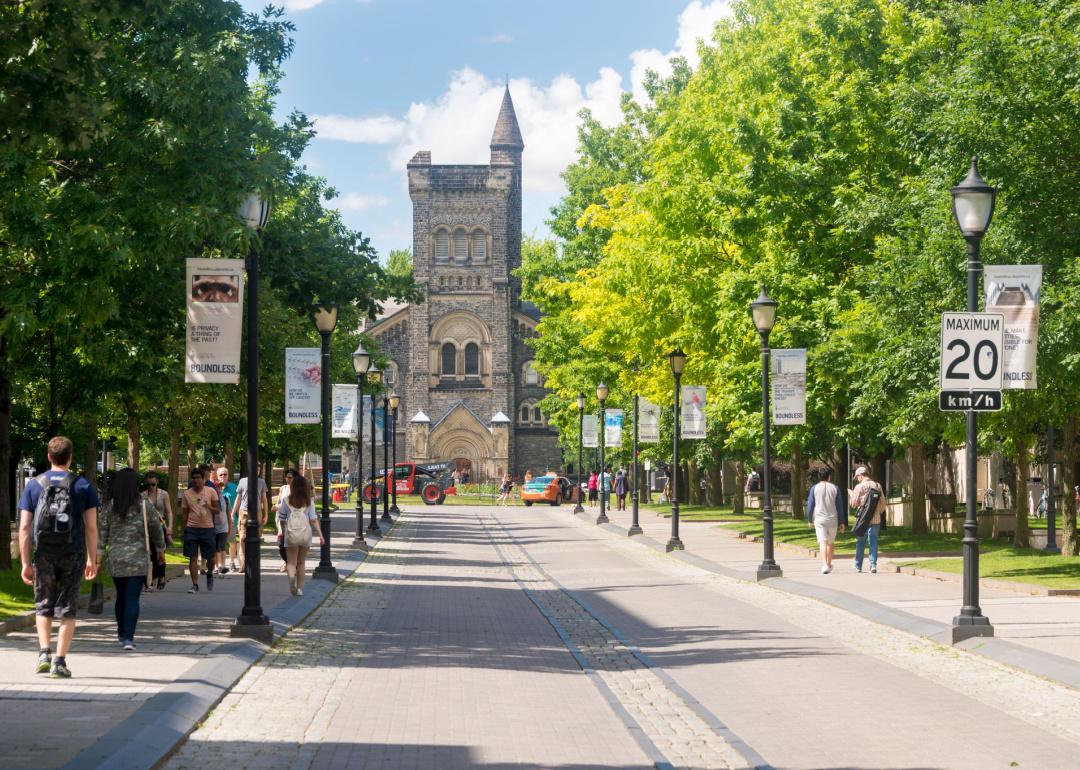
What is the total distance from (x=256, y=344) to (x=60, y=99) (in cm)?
766

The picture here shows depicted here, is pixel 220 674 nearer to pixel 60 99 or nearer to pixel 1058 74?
pixel 60 99

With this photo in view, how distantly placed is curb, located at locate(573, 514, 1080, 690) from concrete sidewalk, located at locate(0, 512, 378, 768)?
6.57 m

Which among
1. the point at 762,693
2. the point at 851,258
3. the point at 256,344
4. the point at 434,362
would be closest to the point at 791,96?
the point at 851,258

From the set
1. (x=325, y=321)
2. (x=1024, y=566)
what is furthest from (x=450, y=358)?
(x=1024, y=566)

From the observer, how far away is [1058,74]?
73.5 feet

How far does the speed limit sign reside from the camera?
16.6 m

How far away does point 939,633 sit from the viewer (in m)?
16.3

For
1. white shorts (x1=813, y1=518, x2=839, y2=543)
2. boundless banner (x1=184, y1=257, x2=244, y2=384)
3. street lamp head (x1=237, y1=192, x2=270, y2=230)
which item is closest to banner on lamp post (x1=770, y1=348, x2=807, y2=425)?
white shorts (x1=813, y1=518, x2=839, y2=543)

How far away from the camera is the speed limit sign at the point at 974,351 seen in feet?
54.4

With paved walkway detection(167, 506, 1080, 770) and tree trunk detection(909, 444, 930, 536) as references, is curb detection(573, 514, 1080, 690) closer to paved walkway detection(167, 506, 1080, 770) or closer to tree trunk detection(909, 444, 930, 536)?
paved walkway detection(167, 506, 1080, 770)

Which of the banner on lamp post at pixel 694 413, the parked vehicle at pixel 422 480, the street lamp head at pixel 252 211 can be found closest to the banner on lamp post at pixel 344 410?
the banner on lamp post at pixel 694 413

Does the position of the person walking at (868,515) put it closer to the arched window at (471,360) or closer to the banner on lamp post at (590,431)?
the banner on lamp post at (590,431)

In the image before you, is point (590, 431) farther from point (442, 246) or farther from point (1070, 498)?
point (442, 246)

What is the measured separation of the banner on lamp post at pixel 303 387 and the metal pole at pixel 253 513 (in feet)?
29.3
